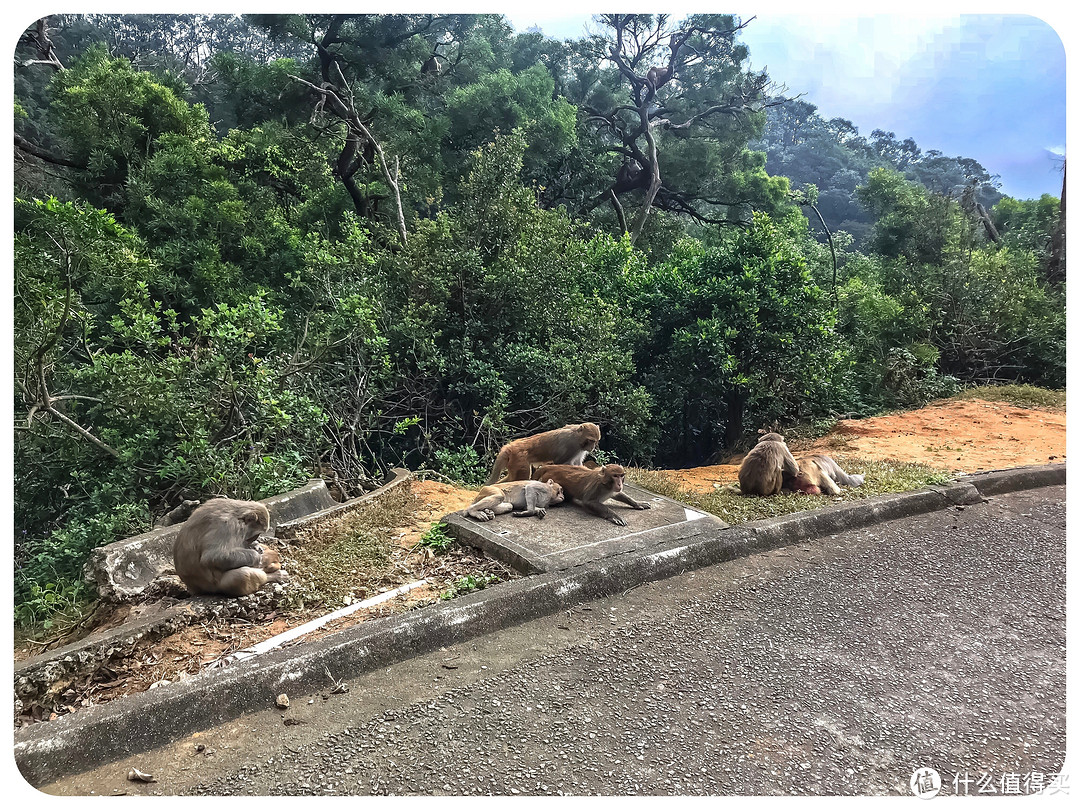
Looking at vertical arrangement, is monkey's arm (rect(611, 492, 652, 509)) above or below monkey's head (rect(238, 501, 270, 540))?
below

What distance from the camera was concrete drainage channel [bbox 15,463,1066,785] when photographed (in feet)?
7.91

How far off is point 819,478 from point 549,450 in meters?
2.28

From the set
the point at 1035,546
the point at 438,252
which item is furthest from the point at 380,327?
the point at 1035,546

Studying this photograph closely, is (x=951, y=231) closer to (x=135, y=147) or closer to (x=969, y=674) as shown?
(x=969, y=674)

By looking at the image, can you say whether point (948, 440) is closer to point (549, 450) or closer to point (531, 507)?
point (549, 450)

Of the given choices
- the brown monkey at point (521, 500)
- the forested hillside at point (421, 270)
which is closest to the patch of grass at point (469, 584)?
the brown monkey at point (521, 500)

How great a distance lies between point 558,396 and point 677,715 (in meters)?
5.63

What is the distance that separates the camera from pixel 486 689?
9.29 ft

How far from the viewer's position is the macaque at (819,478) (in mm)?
5477

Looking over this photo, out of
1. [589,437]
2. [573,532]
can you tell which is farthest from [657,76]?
[573,532]

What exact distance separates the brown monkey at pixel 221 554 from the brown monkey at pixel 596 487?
2.07m

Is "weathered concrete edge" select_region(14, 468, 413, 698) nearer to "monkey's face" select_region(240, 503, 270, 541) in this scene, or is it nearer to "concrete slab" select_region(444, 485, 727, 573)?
"monkey's face" select_region(240, 503, 270, 541)

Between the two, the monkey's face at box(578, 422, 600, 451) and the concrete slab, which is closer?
the concrete slab

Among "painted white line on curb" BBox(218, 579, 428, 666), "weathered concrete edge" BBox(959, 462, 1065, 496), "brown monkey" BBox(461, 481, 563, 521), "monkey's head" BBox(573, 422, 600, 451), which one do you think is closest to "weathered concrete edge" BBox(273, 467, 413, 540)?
"brown monkey" BBox(461, 481, 563, 521)
